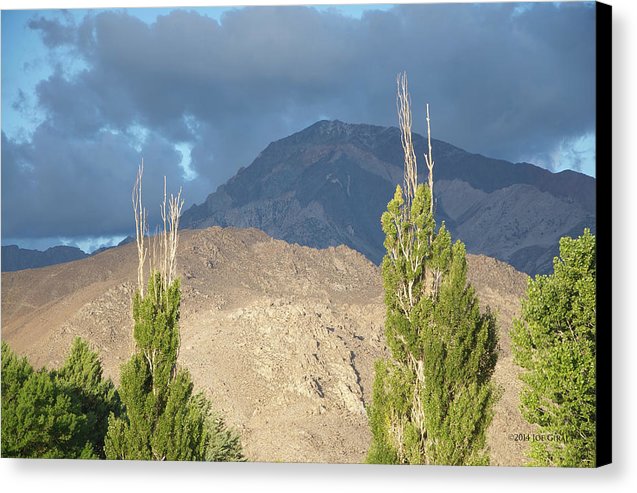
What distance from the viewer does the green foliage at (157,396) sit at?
9.62m

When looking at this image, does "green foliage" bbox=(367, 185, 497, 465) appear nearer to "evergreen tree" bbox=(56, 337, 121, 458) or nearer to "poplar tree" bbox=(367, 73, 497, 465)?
"poplar tree" bbox=(367, 73, 497, 465)

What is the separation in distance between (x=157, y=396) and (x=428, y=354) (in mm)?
3169

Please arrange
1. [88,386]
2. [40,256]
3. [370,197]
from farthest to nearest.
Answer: [370,197] → [40,256] → [88,386]

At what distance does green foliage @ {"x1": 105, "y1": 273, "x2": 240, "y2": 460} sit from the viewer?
31.6 feet

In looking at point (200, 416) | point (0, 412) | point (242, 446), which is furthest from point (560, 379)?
point (242, 446)

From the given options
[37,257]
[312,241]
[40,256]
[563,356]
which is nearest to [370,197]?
[312,241]

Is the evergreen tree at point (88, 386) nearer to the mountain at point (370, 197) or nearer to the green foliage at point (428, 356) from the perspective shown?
the green foliage at point (428, 356)

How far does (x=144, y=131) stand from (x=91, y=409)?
40.0ft

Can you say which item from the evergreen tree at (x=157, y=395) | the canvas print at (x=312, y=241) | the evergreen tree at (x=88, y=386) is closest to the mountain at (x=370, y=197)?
the canvas print at (x=312, y=241)

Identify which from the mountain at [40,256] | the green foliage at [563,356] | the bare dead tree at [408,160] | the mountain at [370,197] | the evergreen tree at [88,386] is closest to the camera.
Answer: the green foliage at [563,356]

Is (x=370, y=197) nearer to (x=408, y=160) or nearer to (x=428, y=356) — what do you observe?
(x=408, y=160)

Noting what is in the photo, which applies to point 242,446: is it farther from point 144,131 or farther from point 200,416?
point 144,131

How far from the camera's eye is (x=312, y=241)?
36.0 meters

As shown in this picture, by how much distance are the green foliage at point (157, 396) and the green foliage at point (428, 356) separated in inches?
83.1
